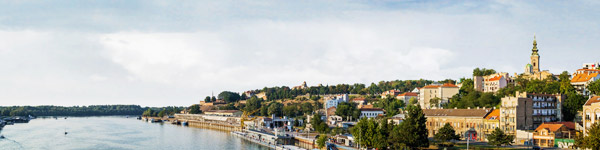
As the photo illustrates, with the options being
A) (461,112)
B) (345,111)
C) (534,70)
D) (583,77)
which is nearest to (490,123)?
(461,112)

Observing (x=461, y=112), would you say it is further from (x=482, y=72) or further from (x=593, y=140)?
(x=482, y=72)

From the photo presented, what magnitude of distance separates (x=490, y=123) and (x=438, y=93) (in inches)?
1219

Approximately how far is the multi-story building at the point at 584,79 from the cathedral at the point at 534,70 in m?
5.47

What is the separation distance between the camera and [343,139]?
191 ft

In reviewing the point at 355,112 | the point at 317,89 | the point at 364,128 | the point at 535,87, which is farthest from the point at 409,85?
the point at 364,128

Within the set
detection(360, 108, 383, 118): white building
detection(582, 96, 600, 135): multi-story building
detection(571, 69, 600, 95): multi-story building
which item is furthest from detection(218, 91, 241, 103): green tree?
detection(582, 96, 600, 135): multi-story building

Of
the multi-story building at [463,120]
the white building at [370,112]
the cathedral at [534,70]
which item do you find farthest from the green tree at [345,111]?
the multi-story building at [463,120]

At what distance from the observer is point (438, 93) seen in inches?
3300

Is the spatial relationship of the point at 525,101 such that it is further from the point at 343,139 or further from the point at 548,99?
the point at 343,139

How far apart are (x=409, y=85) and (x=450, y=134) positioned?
92.6 metres

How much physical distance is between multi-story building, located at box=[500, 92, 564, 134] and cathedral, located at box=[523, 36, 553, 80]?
22.3 m

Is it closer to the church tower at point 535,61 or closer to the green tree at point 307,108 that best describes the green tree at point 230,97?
the green tree at point 307,108

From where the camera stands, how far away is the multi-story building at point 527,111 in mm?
50688

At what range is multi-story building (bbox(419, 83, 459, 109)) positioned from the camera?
82.0m
